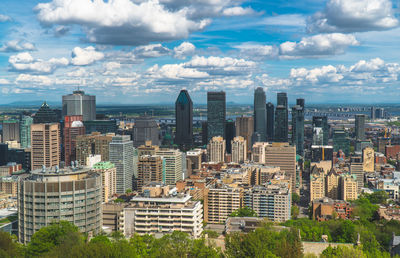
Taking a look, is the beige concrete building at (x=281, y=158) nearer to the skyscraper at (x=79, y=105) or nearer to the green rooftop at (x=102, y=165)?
the green rooftop at (x=102, y=165)

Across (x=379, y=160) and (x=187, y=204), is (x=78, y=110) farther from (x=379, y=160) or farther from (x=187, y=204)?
(x=187, y=204)

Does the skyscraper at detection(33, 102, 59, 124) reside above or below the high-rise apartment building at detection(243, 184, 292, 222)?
above

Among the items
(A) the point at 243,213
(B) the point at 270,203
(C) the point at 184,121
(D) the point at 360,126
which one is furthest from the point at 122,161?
(D) the point at 360,126

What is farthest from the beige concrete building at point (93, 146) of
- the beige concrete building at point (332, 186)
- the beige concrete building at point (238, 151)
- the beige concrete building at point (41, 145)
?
the beige concrete building at point (332, 186)

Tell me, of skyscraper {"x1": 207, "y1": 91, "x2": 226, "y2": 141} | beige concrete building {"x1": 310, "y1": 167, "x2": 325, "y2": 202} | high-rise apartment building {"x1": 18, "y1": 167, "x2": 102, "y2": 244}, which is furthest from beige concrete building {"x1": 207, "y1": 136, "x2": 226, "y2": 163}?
high-rise apartment building {"x1": 18, "y1": 167, "x2": 102, "y2": 244}

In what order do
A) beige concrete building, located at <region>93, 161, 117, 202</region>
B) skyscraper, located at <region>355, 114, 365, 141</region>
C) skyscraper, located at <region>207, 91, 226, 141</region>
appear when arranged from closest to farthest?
beige concrete building, located at <region>93, 161, 117, 202</region>
skyscraper, located at <region>207, 91, 226, 141</region>
skyscraper, located at <region>355, 114, 365, 141</region>

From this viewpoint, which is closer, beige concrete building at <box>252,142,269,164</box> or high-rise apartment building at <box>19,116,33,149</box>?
beige concrete building at <box>252,142,269,164</box>

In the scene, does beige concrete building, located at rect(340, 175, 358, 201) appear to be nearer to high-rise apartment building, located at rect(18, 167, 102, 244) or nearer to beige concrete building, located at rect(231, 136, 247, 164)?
beige concrete building, located at rect(231, 136, 247, 164)
